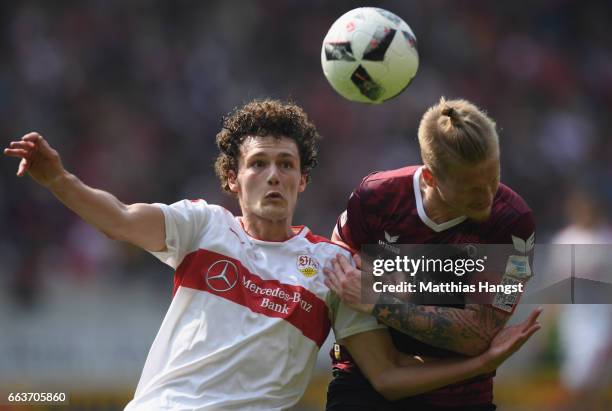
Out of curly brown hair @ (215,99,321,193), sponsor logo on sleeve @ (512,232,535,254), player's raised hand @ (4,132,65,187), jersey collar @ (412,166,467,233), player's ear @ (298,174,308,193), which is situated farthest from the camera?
player's ear @ (298,174,308,193)

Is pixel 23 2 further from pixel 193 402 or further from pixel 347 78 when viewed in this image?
pixel 193 402

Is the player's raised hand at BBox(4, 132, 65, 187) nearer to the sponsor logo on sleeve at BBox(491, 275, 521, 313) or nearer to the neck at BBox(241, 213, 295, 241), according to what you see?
the neck at BBox(241, 213, 295, 241)

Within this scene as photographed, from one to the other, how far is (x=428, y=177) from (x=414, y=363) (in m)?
0.95

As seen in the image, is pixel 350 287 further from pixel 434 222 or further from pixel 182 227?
pixel 182 227

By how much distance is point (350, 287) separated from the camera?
490cm

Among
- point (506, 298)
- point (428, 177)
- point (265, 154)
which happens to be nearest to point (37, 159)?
point (265, 154)

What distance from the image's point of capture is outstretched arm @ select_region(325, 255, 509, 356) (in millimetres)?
4891

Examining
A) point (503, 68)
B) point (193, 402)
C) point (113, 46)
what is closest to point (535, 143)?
point (503, 68)

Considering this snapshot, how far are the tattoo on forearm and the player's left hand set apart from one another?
0.07 metres

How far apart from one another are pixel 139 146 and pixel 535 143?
5760 millimetres

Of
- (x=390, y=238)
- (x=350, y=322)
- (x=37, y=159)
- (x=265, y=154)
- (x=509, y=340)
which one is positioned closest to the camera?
(x=37, y=159)

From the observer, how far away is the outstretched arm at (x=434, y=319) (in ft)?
16.0

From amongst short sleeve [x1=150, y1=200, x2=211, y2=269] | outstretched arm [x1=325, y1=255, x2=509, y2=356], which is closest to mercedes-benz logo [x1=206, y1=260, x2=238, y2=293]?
short sleeve [x1=150, y1=200, x2=211, y2=269]

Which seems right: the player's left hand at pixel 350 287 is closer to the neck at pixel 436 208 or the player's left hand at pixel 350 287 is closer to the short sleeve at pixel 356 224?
the short sleeve at pixel 356 224
